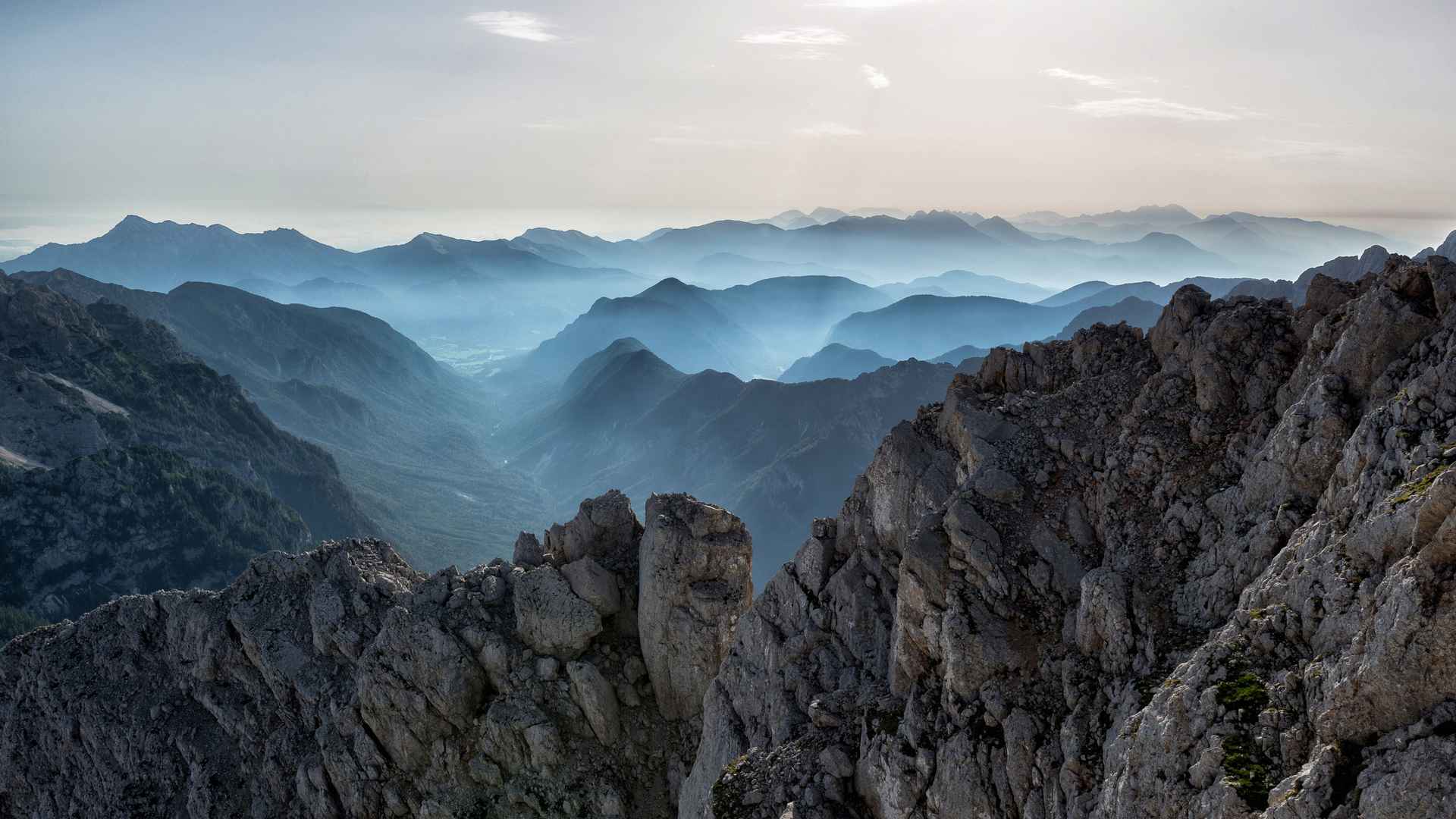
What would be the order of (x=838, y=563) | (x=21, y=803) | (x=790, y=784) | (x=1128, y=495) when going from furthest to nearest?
1. (x=21, y=803)
2. (x=838, y=563)
3. (x=790, y=784)
4. (x=1128, y=495)

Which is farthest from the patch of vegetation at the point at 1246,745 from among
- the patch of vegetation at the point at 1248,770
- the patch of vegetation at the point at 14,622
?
the patch of vegetation at the point at 14,622

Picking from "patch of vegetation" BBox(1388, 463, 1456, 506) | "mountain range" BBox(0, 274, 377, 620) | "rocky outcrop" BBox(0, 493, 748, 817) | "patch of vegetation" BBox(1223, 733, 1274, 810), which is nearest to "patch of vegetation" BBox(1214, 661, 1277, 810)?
"patch of vegetation" BBox(1223, 733, 1274, 810)

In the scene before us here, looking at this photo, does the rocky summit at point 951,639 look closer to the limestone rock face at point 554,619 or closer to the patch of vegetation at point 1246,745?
the patch of vegetation at point 1246,745

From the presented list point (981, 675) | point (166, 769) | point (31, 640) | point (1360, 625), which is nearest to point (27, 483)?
point (31, 640)

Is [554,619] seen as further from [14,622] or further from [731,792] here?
[14,622]

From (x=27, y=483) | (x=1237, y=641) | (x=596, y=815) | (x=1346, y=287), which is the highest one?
(x=1346, y=287)

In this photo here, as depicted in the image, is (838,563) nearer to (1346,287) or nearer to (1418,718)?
(1346,287)
